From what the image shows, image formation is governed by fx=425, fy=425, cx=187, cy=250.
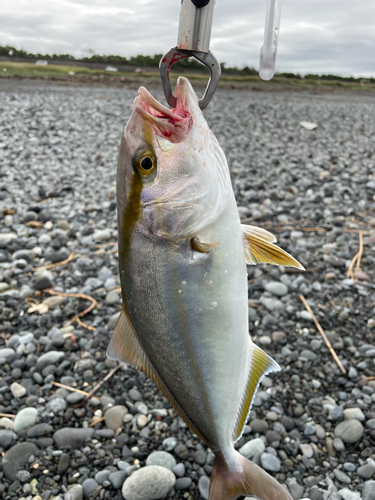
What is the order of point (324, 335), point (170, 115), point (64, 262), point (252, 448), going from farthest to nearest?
point (64, 262) → point (324, 335) → point (252, 448) → point (170, 115)

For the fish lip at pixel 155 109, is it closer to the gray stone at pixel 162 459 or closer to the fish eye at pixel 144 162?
the fish eye at pixel 144 162

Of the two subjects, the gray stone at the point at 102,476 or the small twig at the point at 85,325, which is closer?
the gray stone at the point at 102,476

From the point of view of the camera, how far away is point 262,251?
1.66m

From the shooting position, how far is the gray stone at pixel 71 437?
120 inches

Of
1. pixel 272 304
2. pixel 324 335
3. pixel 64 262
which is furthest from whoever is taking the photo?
pixel 64 262

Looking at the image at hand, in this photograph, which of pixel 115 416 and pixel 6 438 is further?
pixel 115 416

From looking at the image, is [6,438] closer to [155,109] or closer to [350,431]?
[350,431]

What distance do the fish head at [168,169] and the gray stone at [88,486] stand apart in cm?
209

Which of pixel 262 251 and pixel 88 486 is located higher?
pixel 262 251

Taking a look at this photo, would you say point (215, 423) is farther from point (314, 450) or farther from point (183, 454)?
point (314, 450)

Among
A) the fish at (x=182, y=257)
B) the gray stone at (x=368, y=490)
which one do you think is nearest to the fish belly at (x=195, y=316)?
the fish at (x=182, y=257)

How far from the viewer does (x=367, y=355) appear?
3.82 m

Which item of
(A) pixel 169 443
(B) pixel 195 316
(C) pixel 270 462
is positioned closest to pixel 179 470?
(A) pixel 169 443

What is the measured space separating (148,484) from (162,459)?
251 mm
